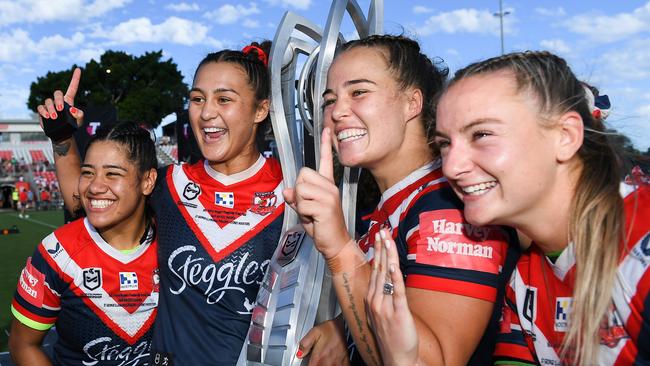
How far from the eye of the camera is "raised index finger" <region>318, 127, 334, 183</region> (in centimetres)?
180

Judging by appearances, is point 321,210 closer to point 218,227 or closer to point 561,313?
point 561,313

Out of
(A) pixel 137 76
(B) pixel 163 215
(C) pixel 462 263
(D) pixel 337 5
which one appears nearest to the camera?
(C) pixel 462 263

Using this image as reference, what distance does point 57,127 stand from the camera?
2812 mm

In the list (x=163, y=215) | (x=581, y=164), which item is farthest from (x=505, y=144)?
(x=163, y=215)

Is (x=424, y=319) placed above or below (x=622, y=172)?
below

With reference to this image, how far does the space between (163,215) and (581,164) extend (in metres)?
1.82

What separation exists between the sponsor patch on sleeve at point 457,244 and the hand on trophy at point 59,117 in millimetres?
1924

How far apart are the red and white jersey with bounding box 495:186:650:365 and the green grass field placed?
5855 millimetres

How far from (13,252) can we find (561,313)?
575 inches

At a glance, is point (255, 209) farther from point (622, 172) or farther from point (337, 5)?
point (622, 172)

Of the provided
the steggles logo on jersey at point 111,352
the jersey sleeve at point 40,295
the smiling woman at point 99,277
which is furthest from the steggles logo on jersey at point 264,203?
the jersey sleeve at point 40,295

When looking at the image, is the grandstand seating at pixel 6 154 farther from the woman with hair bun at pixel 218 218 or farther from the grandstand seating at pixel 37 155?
the woman with hair bun at pixel 218 218

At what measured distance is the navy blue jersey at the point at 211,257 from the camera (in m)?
2.45

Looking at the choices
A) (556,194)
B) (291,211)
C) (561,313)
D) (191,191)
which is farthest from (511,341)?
(191,191)
